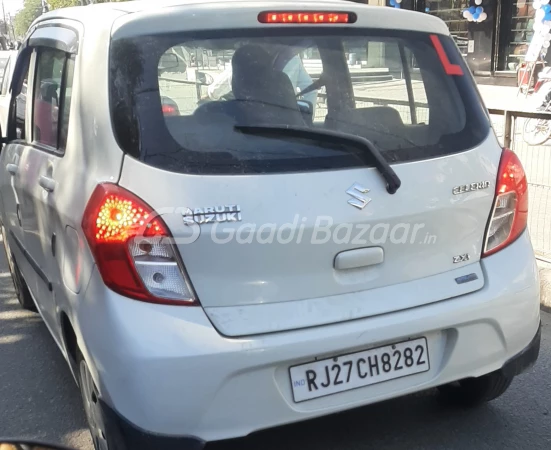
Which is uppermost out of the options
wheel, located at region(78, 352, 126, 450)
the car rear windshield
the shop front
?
the car rear windshield

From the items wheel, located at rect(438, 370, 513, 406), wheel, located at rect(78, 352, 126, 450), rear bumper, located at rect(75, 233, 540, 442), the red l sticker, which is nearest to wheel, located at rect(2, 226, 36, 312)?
wheel, located at rect(78, 352, 126, 450)

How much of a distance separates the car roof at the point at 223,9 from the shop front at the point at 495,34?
49.3ft

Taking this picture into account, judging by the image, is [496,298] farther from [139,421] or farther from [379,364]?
[139,421]

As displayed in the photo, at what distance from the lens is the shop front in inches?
689

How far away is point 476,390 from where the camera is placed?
311cm

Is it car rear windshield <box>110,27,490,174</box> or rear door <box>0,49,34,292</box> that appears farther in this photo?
rear door <box>0,49,34,292</box>

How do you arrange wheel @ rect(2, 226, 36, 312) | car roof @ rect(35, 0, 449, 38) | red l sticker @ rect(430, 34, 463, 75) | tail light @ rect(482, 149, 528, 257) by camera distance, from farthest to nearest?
wheel @ rect(2, 226, 36, 312)
red l sticker @ rect(430, 34, 463, 75)
tail light @ rect(482, 149, 528, 257)
car roof @ rect(35, 0, 449, 38)

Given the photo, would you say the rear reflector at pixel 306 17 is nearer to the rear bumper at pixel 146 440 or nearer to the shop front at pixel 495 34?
the rear bumper at pixel 146 440

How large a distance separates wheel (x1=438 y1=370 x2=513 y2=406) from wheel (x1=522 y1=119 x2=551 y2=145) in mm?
2638

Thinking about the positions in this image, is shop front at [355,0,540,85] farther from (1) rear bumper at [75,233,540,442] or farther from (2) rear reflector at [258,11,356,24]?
(1) rear bumper at [75,233,540,442]

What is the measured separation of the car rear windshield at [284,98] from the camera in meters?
2.41

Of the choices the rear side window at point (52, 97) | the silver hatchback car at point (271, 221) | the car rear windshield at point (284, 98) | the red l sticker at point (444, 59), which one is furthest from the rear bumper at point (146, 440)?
the red l sticker at point (444, 59)

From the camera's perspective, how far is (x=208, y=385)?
2252 mm

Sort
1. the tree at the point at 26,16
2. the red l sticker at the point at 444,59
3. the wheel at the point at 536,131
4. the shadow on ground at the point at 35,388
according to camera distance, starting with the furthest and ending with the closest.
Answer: the tree at the point at 26,16 < the wheel at the point at 536,131 < the shadow on ground at the point at 35,388 < the red l sticker at the point at 444,59
